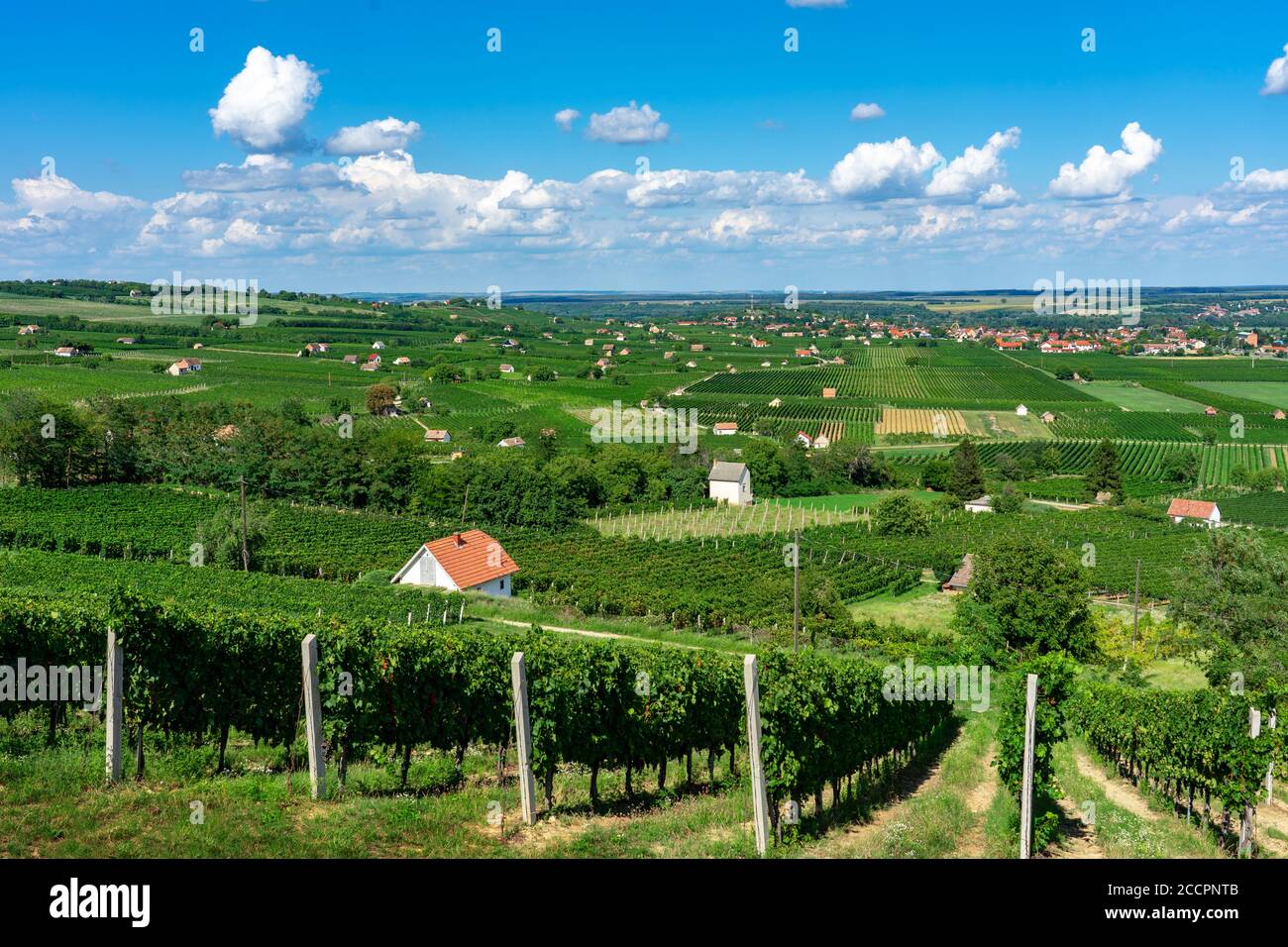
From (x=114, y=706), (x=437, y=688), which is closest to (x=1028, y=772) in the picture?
(x=437, y=688)

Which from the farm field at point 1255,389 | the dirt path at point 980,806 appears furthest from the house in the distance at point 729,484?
the farm field at point 1255,389

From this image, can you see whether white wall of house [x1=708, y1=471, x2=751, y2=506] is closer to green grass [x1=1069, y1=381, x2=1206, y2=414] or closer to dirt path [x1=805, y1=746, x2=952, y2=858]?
dirt path [x1=805, y1=746, x2=952, y2=858]

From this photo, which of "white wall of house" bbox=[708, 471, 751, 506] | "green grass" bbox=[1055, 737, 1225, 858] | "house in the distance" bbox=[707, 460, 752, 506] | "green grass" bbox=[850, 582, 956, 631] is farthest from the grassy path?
"house in the distance" bbox=[707, 460, 752, 506]

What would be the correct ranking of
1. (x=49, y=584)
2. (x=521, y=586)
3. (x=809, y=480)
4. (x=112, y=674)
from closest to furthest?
(x=112, y=674) → (x=49, y=584) → (x=521, y=586) → (x=809, y=480)

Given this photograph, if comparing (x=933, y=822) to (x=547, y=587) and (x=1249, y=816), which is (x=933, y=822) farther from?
(x=547, y=587)
